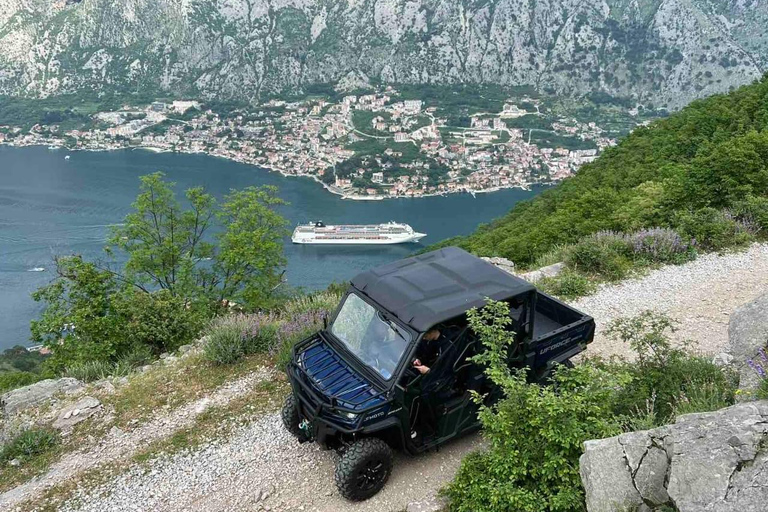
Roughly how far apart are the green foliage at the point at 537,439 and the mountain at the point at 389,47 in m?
144

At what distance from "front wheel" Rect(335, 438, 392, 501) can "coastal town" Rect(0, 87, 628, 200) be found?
75.9 meters

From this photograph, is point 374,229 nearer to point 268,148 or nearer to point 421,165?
point 421,165

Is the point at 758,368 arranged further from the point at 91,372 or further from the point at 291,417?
the point at 91,372

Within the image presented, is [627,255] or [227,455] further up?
[627,255]

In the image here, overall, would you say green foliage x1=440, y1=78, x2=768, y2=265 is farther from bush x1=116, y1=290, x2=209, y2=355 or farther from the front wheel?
bush x1=116, y1=290, x2=209, y2=355

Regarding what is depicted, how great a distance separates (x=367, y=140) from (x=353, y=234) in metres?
52.2

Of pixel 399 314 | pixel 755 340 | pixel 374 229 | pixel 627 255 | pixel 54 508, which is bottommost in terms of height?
pixel 374 229

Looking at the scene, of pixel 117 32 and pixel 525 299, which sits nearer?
pixel 525 299

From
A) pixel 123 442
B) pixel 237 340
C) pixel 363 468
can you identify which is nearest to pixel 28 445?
pixel 123 442

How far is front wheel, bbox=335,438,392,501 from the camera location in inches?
184

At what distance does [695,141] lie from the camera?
21688 millimetres

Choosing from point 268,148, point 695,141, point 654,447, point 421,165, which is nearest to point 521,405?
point 654,447

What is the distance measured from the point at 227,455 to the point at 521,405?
345 centimetres

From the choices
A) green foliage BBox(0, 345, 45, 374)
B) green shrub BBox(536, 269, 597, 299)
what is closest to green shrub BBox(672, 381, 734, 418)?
green shrub BBox(536, 269, 597, 299)
